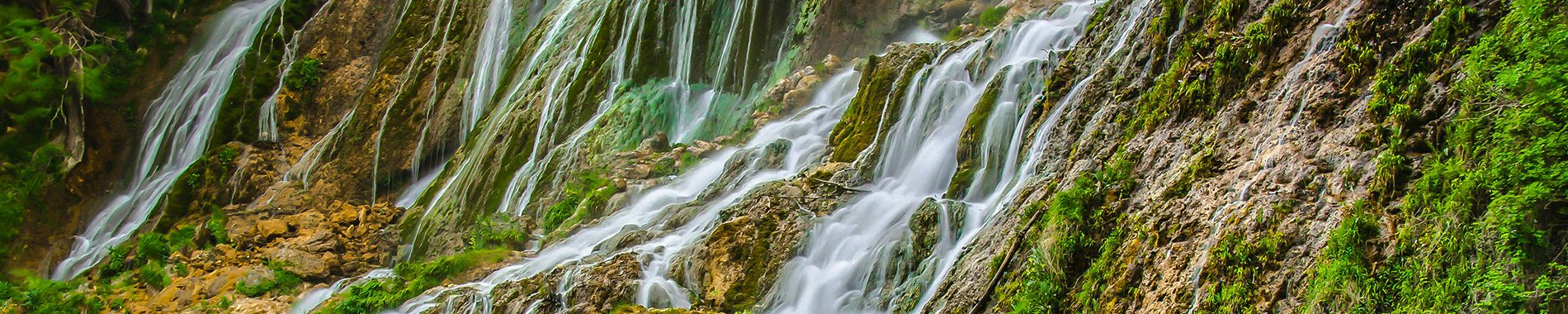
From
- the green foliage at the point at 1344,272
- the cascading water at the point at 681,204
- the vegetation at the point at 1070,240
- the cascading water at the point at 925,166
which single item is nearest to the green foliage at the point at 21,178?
the cascading water at the point at 681,204

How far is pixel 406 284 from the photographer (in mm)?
11086

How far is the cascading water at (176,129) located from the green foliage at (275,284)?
16.2 feet

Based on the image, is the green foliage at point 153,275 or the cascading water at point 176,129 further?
the cascading water at point 176,129

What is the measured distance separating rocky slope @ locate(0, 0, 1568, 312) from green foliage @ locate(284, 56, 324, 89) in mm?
76

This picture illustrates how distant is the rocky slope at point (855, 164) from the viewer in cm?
467

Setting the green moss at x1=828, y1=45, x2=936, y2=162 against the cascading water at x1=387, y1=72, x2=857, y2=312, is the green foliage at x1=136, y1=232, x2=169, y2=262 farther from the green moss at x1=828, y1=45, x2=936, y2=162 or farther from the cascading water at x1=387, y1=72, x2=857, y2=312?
the green moss at x1=828, y1=45, x2=936, y2=162

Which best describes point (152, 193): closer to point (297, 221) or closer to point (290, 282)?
point (297, 221)

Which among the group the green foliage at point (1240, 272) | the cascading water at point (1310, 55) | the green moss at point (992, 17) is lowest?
the green moss at point (992, 17)

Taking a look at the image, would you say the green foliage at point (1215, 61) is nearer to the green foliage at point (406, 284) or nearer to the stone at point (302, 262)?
the green foliage at point (406, 284)

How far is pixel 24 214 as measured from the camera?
56.3ft

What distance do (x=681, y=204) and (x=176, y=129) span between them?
12.1 metres

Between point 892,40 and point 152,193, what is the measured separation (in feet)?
37.6

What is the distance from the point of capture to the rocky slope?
15.3 ft

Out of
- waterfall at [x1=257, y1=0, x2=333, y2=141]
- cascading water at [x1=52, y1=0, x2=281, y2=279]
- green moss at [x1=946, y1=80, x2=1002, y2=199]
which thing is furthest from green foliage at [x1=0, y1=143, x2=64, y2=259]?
green moss at [x1=946, y1=80, x2=1002, y2=199]
